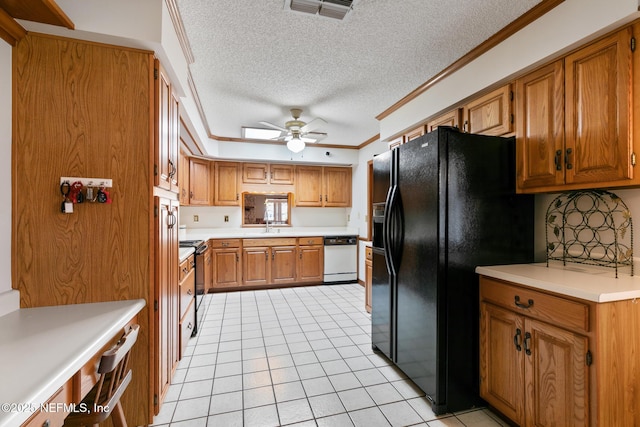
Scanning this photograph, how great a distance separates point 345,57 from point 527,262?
80.3 inches

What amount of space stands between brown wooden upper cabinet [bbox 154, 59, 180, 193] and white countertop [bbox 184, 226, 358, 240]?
105 inches

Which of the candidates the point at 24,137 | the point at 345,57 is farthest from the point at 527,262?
the point at 24,137

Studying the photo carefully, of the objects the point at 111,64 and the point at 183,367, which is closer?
the point at 111,64

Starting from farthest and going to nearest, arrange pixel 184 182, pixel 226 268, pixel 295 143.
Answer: pixel 226 268
pixel 184 182
pixel 295 143

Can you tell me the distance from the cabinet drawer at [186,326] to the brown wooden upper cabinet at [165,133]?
1.13 metres

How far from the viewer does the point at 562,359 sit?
1368mm

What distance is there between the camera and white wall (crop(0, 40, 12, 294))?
1.35 metres

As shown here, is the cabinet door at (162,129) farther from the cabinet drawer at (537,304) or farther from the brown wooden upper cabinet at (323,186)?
the brown wooden upper cabinet at (323,186)

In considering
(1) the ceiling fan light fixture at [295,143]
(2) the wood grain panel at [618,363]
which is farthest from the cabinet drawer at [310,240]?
(2) the wood grain panel at [618,363]

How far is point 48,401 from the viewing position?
0.83 metres

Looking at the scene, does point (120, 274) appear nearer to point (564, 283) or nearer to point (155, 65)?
point (155, 65)

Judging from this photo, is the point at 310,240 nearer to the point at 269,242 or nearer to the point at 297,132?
the point at 269,242

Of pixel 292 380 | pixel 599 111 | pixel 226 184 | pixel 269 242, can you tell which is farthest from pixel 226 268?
pixel 599 111

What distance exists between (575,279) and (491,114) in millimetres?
1299
